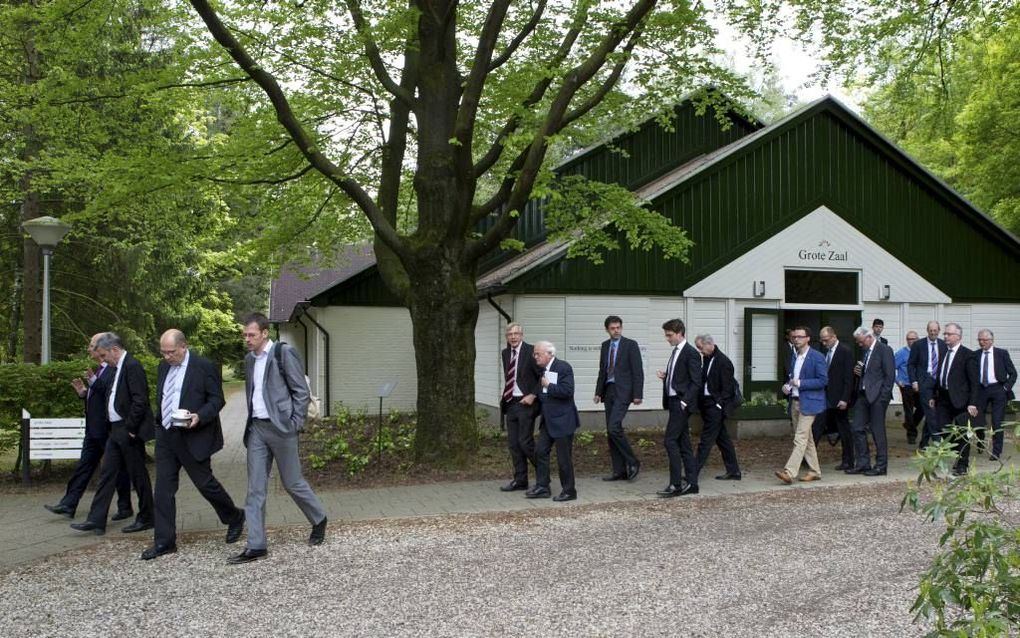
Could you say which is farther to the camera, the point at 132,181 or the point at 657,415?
the point at 657,415

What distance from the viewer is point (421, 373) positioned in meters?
10.9

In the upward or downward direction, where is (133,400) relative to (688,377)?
downward

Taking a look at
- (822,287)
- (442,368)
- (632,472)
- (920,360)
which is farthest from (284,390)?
(822,287)

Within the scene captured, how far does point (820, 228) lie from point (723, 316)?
8.58 feet

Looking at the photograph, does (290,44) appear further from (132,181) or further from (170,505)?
(170,505)

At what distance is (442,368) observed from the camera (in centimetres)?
1073

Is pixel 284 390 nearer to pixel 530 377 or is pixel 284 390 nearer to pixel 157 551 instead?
pixel 157 551

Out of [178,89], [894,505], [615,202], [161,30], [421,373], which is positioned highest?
[161,30]

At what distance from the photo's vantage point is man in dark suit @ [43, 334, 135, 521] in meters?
7.98

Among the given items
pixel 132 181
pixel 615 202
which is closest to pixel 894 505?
pixel 615 202

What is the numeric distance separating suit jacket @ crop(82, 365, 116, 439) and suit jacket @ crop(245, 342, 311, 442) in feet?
6.86

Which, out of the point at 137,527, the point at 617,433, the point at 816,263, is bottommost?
the point at 137,527

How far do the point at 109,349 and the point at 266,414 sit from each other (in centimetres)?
214

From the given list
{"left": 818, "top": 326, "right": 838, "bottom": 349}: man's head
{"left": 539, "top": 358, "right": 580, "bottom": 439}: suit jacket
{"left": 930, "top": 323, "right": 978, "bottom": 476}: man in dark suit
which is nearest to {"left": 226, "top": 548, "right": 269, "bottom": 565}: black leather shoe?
{"left": 539, "top": 358, "right": 580, "bottom": 439}: suit jacket
